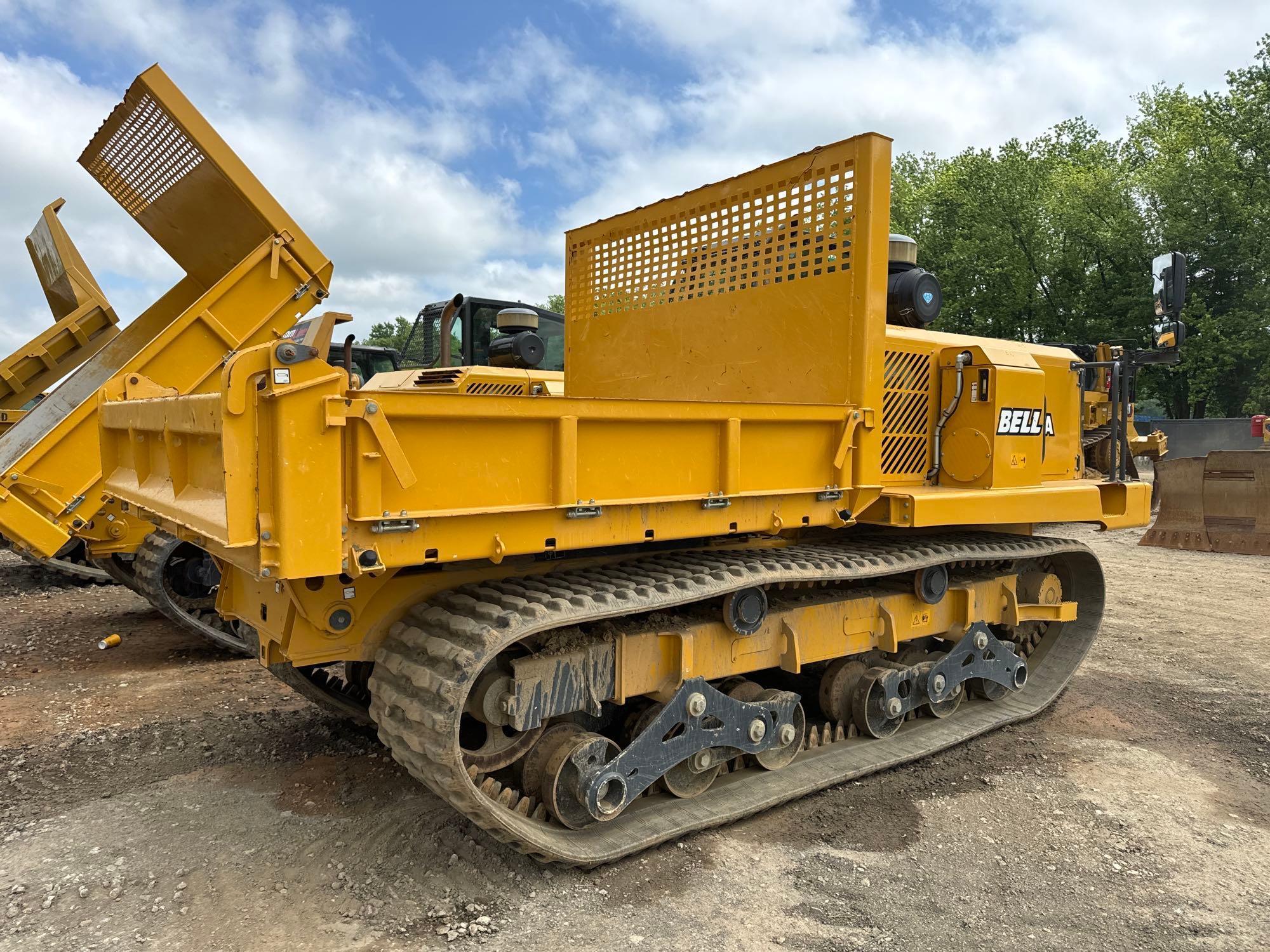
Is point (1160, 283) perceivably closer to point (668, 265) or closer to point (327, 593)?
point (668, 265)

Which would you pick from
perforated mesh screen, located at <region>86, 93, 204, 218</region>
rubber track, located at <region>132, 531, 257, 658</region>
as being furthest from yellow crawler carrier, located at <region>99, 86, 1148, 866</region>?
perforated mesh screen, located at <region>86, 93, 204, 218</region>

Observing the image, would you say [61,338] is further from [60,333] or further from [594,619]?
[594,619]

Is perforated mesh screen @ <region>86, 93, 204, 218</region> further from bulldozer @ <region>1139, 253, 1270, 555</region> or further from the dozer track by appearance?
bulldozer @ <region>1139, 253, 1270, 555</region>

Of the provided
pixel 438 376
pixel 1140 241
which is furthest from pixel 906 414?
pixel 1140 241

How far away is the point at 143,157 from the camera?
6859 millimetres

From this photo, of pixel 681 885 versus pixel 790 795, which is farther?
pixel 790 795

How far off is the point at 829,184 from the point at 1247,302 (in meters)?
27.5

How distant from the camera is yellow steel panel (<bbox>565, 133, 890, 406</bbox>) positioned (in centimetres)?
396

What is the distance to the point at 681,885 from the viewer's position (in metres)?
3.36

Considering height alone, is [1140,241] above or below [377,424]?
above

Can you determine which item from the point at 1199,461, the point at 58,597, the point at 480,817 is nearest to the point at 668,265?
the point at 480,817

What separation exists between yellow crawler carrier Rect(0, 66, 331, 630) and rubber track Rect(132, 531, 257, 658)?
0.04 feet

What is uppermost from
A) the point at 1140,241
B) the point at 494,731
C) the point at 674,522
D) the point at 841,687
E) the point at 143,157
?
the point at 1140,241

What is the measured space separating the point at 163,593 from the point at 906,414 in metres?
5.59
